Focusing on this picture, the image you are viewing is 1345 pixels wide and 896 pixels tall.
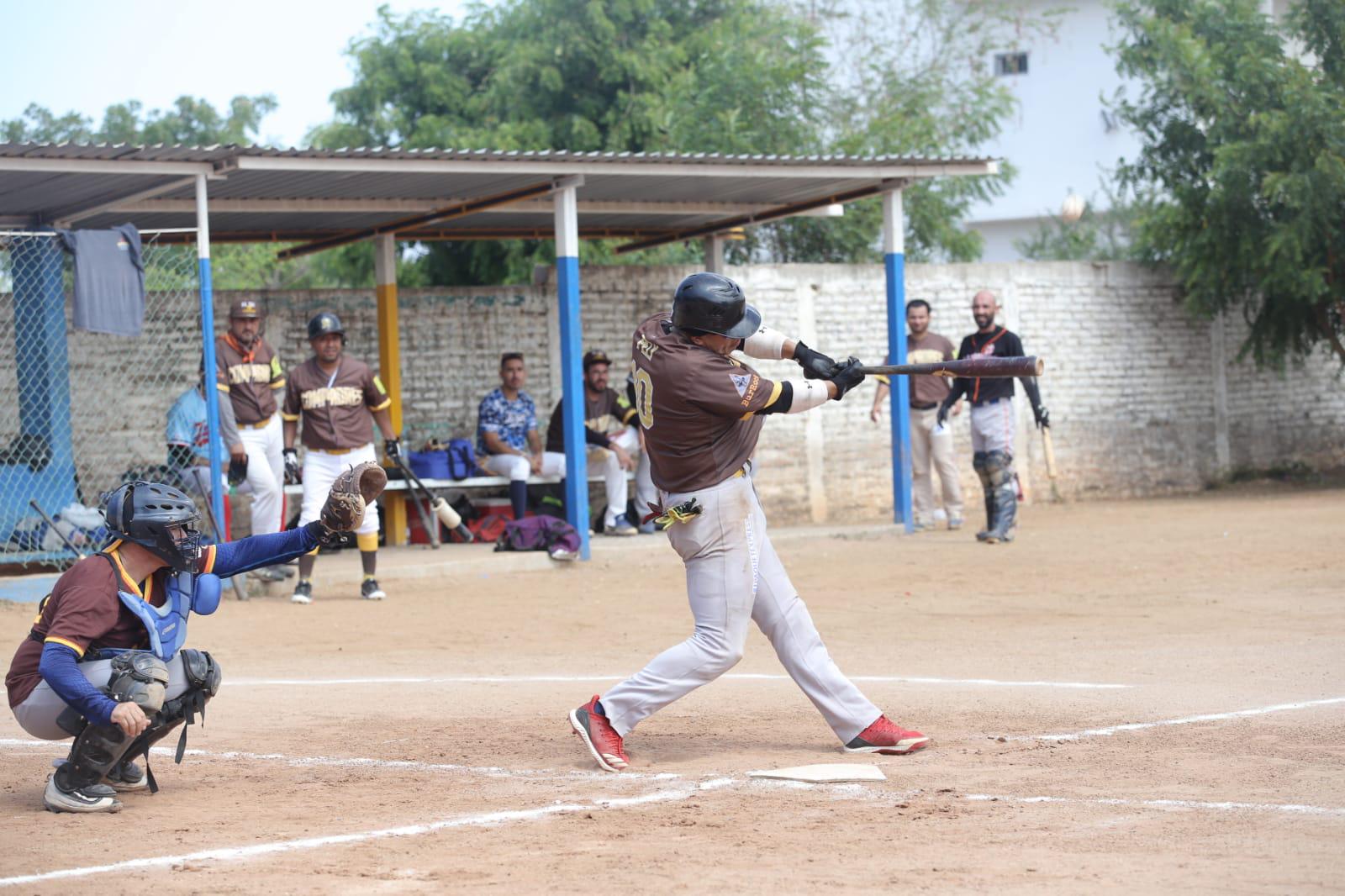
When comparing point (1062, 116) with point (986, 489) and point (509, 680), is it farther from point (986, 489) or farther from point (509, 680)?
point (509, 680)

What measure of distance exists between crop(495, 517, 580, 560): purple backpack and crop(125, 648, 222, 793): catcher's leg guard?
853 centimetres

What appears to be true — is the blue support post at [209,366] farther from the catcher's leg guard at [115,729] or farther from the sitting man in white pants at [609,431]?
the catcher's leg guard at [115,729]

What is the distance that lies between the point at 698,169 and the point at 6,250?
632cm

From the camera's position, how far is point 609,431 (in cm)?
1641

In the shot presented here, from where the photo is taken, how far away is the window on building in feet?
124

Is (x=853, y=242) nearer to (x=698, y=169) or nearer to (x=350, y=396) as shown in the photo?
(x=698, y=169)

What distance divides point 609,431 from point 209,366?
15.6 ft

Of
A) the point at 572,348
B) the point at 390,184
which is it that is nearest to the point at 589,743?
the point at 572,348

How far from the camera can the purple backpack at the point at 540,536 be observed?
48.0ft

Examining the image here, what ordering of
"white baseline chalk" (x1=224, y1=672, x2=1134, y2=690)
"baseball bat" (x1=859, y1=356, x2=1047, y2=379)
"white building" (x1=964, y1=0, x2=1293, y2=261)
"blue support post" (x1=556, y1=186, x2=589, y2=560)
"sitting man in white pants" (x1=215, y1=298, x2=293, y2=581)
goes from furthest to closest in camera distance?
"white building" (x1=964, y1=0, x2=1293, y2=261) → "blue support post" (x1=556, y1=186, x2=589, y2=560) → "sitting man in white pants" (x1=215, y1=298, x2=293, y2=581) → "white baseline chalk" (x1=224, y1=672, x2=1134, y2=690) → "baseball bat" (x1=859, y1=356, x2=1047, y2=379)

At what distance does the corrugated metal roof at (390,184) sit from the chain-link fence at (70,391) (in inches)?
20.3

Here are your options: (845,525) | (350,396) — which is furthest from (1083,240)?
(350,396)

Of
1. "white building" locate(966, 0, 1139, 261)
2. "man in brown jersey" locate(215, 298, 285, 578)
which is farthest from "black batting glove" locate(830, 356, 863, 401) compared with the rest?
"white building" locate(966, 0, 1139, 261)

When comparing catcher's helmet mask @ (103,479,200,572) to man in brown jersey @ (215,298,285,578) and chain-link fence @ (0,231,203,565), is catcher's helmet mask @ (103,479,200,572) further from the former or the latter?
chain-link fence @ (0,231,203,565)
